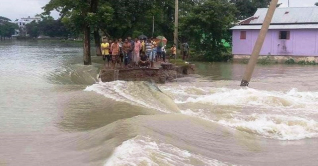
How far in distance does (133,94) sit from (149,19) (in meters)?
20.3

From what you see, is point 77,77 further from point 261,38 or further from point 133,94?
point 261,38

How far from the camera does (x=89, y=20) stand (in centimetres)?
2525

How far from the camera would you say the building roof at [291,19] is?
1359 inches

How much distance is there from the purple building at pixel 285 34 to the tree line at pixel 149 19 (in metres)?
1.28

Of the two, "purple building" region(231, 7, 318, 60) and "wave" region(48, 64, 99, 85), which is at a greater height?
"purple building" region(231, 7, 318, 60)

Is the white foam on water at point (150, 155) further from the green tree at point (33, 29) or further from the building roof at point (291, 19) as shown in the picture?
the green tree at point (33, 29)

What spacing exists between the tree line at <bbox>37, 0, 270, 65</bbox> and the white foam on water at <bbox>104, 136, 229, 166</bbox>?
1881cm

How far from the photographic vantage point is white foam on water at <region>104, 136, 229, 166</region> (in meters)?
6.18

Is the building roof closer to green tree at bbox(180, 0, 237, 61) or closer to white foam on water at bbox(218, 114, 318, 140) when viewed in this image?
green tree at bbox(180, 0, 237, 61)

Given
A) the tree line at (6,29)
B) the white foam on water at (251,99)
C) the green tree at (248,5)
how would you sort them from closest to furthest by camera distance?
the white foam on water at (251,99) < the green tree at (248,5) < the tree line at (6,29)

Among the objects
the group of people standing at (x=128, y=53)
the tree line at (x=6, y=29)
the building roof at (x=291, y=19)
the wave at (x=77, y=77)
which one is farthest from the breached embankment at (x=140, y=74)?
the tree line at (x=6, y=29)

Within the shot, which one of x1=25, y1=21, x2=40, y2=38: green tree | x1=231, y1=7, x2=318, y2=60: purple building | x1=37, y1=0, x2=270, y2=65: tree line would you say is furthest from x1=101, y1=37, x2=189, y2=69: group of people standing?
x1=25, y1=21, x2=40, y2=38: green tree

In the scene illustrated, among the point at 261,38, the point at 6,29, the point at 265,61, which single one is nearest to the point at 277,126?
the point at 261,38

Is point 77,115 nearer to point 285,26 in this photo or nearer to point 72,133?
point 72,133
